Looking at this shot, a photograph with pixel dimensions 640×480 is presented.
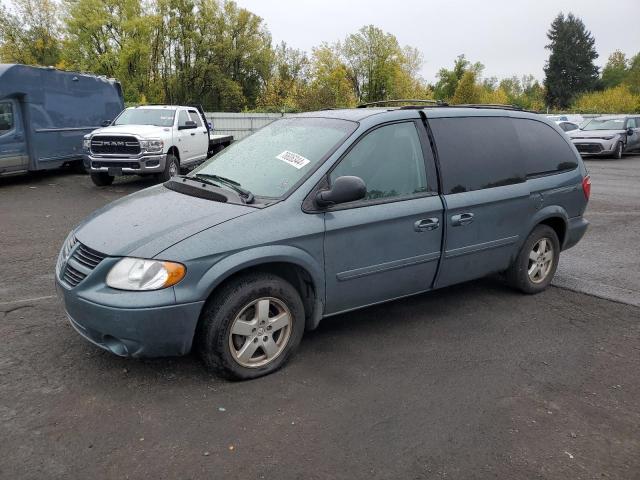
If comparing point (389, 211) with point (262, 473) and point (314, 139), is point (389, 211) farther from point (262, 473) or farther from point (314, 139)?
point (262, 473)

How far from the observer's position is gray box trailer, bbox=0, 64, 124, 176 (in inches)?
480

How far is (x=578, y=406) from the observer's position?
3289mm

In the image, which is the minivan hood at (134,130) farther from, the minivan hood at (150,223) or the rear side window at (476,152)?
the rear side window at (476,152)

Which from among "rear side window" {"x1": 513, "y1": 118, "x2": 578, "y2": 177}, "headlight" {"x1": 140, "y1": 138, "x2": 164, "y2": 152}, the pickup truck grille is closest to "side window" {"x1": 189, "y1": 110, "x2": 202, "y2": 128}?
"headlight" {"x1": 140, "y1": 138, "x2": 164, "y2": 152}

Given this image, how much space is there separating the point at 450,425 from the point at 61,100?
1356 centimetres

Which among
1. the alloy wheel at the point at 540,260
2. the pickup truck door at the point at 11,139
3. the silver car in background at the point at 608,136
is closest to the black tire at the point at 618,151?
the silver car in background at the point at 608,136

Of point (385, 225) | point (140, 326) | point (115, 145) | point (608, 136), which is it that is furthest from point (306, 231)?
point (608, 136)

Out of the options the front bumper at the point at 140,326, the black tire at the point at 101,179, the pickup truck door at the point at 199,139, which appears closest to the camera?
the front bumper at the point at 140,326

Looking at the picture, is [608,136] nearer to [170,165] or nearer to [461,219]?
[170,165]

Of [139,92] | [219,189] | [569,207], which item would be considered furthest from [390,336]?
[139,92]

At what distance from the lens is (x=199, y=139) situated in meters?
14.3

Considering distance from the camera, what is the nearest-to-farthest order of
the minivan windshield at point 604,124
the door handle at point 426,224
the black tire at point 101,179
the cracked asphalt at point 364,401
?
the cracked asphalt at point 364,401
the door handle at point 426,224
the black tire at point 101,179
the minivan windshield at point 604,124

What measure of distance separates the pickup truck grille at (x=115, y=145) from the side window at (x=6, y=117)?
2064 mm

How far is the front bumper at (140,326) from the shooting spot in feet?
10.2
